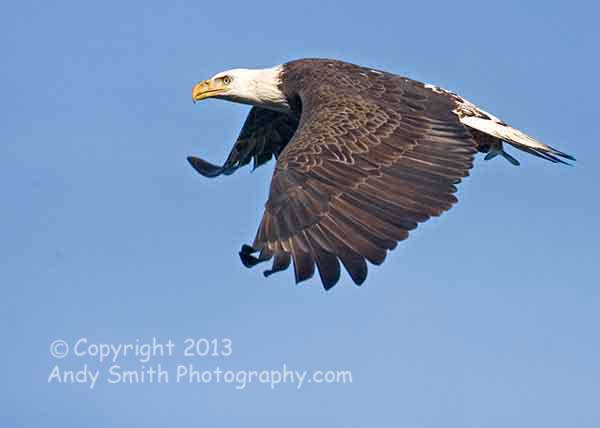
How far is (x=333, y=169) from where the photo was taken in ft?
42.4

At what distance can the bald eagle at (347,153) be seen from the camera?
39.1 feet

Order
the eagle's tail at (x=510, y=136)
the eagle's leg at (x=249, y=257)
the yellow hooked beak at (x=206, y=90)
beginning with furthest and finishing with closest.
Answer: the yellow hooked beak at (x=206, y=90) < the eagle's tail at (x=510, y=136) < the eagle's leg at (x=249, y=257)

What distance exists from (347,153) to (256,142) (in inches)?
121

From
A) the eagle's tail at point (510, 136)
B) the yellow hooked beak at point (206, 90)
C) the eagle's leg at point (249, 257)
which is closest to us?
the eagle's leg at point (249, 257)

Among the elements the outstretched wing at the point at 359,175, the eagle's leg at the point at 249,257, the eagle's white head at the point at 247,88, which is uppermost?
the eagle's white head at the point at 247,88

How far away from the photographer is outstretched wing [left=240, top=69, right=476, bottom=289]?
1182cm

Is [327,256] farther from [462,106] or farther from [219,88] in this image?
[219,88]

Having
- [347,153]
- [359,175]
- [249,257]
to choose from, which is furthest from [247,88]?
[249,257]

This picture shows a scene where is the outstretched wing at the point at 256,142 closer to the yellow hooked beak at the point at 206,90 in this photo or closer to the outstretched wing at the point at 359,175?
the yellow hooked beak at the point at 206,90

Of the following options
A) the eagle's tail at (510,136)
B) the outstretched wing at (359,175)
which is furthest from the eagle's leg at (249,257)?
the eagle's tail at (510,136)

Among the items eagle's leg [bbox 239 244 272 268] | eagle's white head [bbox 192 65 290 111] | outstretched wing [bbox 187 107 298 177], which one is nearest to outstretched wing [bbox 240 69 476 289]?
eagle's leg [bbox 239 244 272 268]

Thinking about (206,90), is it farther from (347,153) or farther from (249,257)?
(249,257)

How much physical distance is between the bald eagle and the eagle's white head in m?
0.01

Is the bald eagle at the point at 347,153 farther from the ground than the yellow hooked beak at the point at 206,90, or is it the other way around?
the yellow hooked beak at the point at 206,90
